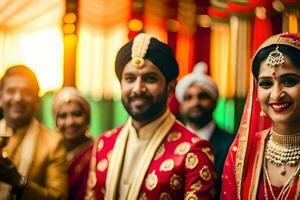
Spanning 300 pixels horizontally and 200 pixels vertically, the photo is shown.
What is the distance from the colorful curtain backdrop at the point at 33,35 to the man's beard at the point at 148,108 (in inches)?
17.3

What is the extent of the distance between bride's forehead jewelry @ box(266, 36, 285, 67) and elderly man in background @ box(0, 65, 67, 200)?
0.80m

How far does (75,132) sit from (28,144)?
168mm

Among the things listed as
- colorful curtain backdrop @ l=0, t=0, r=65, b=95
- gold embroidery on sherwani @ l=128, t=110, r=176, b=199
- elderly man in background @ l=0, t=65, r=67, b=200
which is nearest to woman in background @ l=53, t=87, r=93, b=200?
elderly man in background @ l=0, t=65, r=67, b=200

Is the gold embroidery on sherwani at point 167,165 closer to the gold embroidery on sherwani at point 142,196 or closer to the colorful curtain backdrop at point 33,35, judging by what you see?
the gold embroidery on sherwani at point 142,196

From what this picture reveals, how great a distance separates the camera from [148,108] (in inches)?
75.3

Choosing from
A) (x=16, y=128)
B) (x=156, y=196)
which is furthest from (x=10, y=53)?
(x=156, y=196)

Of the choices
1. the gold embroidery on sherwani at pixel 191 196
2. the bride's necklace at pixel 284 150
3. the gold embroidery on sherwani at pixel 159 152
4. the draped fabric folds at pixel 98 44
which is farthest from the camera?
the draped fabric folds at pixel 98 44

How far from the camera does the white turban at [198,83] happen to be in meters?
2.02

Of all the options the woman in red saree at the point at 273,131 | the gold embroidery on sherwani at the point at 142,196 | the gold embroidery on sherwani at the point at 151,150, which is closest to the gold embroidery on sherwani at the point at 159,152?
the gold embroidery on sherwani at the point at 151,150

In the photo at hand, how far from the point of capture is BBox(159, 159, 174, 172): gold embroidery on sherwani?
6.01 feet

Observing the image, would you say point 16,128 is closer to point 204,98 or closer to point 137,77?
point 137,77

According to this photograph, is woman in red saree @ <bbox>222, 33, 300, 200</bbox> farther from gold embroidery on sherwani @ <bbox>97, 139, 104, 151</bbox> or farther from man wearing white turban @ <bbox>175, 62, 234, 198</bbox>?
gold embroidery on sherwani @ <bbox>97, 139, 104, 151</bbox>

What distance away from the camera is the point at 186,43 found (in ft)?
6.91

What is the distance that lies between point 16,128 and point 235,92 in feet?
2.52
